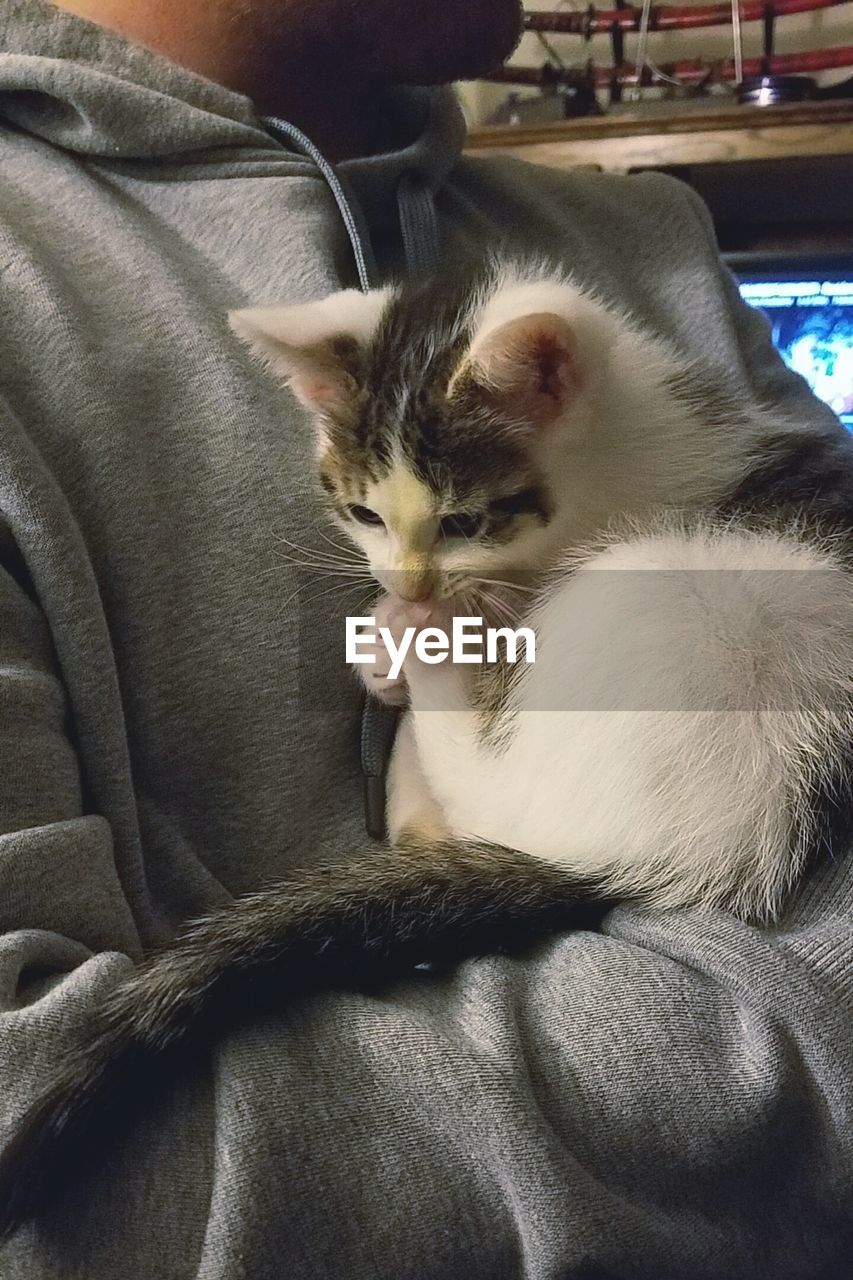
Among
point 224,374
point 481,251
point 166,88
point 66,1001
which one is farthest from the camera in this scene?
point 481,251

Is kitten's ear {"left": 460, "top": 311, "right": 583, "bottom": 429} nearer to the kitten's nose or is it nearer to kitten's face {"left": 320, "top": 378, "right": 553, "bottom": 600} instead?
kitten's face {"left": 320, "top": 378, "right": 553, "bottom": 600}

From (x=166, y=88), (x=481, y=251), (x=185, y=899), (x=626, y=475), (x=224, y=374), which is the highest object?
(x=166, y=88)

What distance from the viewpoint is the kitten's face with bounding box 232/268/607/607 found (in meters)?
0.84

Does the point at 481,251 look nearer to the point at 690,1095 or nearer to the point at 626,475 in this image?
the point at 626,475

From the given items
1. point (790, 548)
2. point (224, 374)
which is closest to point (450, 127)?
point (224, 374)

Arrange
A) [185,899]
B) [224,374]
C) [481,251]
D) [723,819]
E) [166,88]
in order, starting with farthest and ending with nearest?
1. [481,251]
2. [166,88]
3. [224,374]
4. [185,899]
5. [723,819]

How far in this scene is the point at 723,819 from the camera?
2.21 feet

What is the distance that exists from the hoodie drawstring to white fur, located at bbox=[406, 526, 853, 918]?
13 cm

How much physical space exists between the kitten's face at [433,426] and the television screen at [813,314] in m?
1.55

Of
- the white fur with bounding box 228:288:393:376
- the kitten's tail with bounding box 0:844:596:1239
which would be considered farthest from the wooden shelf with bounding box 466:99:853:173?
the kitten's tail with bounding box 0:844:596:1239

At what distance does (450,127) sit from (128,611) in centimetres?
82

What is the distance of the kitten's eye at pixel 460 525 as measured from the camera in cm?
88
